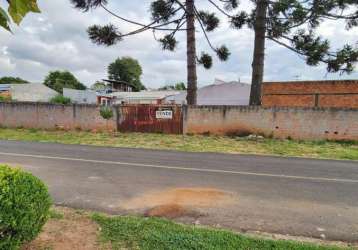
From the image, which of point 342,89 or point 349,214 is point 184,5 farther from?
point 349,214

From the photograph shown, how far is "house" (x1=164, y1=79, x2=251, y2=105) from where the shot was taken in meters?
27.1

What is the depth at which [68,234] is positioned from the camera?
3.52 m

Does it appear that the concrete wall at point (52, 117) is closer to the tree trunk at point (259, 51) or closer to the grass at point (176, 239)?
the tree trunk at point (259, 51)

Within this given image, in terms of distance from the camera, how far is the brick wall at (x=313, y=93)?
17.8 metres

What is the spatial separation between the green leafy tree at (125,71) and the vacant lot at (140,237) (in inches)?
2610

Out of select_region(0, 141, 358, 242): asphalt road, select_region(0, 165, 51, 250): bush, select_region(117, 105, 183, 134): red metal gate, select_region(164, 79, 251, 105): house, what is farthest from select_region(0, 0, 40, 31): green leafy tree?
select_region(164, 79, 251, 105): house

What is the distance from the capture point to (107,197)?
5258 mm

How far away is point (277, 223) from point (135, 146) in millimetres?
8952

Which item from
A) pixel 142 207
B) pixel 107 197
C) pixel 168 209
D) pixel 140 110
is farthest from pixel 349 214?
pixel 140 110

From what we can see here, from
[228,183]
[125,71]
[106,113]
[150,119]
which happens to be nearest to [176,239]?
[228,183]

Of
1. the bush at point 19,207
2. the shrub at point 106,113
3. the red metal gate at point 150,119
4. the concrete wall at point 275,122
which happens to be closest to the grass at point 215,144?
the concrete wall at point 275,122

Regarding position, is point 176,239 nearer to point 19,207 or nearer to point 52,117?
point 19,207

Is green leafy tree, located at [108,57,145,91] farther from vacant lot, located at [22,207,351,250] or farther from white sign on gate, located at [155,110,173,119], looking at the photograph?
vacant lot, located at [22,207,351,250]

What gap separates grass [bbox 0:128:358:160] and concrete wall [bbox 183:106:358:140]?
22.4 inches
